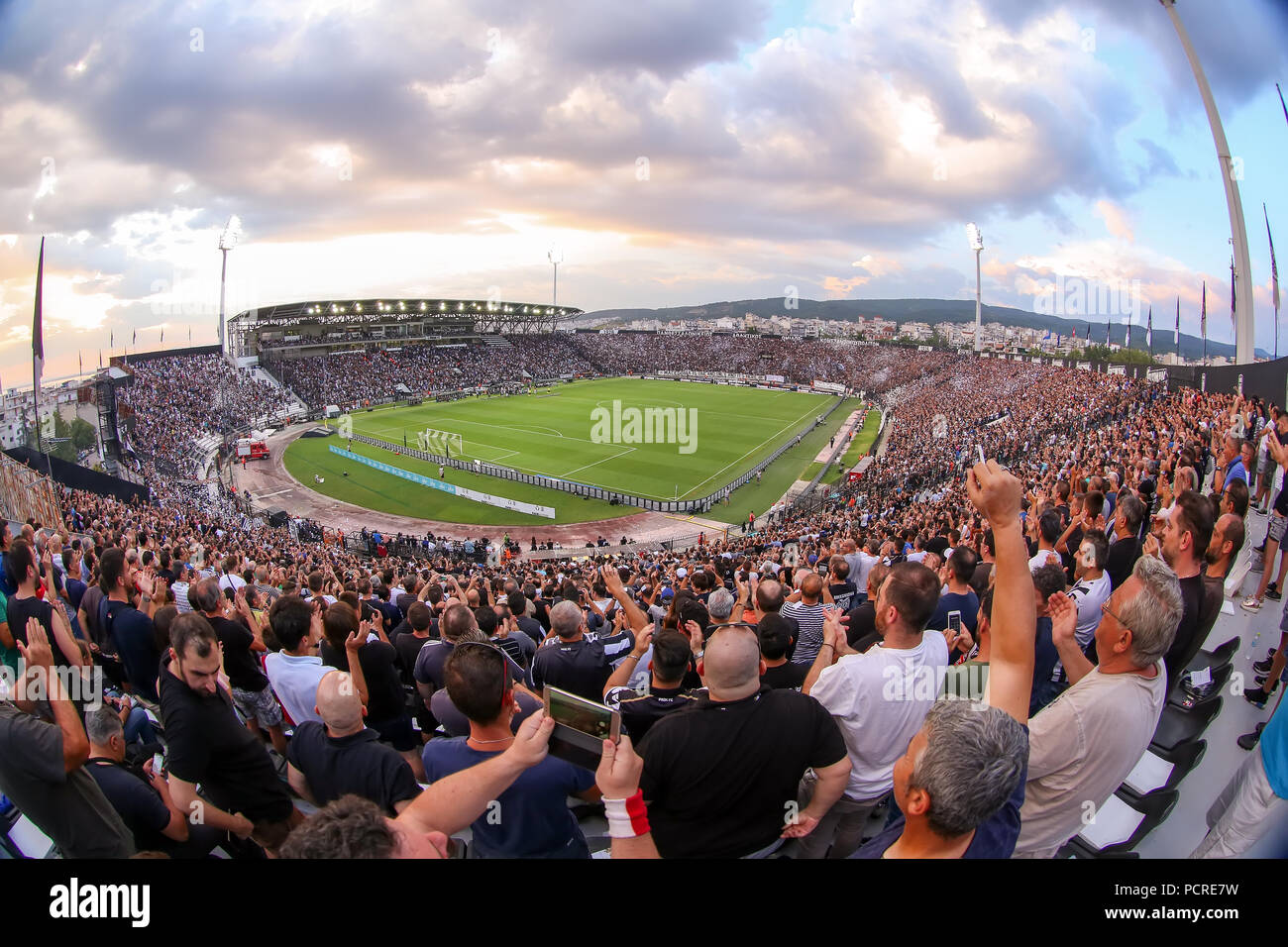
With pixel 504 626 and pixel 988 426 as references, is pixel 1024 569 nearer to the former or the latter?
pixel 504 626

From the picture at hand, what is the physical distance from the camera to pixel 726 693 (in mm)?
3068

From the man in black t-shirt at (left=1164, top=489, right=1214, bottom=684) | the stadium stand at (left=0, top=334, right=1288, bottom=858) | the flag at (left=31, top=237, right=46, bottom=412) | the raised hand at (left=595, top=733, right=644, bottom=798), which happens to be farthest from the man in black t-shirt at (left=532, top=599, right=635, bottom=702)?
the flag at (left=31, top=237, right=46, bottom=412)

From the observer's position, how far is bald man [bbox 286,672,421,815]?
3549 mm

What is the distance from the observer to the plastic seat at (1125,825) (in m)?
4.29

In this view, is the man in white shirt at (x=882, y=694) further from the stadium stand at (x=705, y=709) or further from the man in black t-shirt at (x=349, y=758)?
the man in black t-shirt at (x=349, y=758)

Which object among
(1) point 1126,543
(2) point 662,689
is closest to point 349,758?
(2) point 662,689

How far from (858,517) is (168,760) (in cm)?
2216

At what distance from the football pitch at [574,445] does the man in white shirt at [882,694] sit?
28.2 m

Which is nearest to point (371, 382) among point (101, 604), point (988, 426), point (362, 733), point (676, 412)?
point (676, 412)

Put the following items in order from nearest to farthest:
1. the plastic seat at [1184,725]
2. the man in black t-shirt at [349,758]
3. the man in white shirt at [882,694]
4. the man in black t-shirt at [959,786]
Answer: the man in black t-shirt at [959,786] < the man in black t-shirt at [349,758] < the man in white shirt at [882,694] < the plastic seat at [1184,725]

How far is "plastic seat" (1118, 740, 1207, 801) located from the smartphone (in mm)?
4158

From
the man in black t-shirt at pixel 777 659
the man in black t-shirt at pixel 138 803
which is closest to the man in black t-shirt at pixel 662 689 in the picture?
the man in black t-shirt at pixel 777 659

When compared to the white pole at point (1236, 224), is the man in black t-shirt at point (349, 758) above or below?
below

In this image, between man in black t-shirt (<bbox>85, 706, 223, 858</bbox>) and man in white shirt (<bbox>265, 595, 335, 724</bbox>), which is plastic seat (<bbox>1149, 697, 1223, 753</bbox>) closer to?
man in white shirt (<bbox>265, 595, 335, 724</bbox>)
